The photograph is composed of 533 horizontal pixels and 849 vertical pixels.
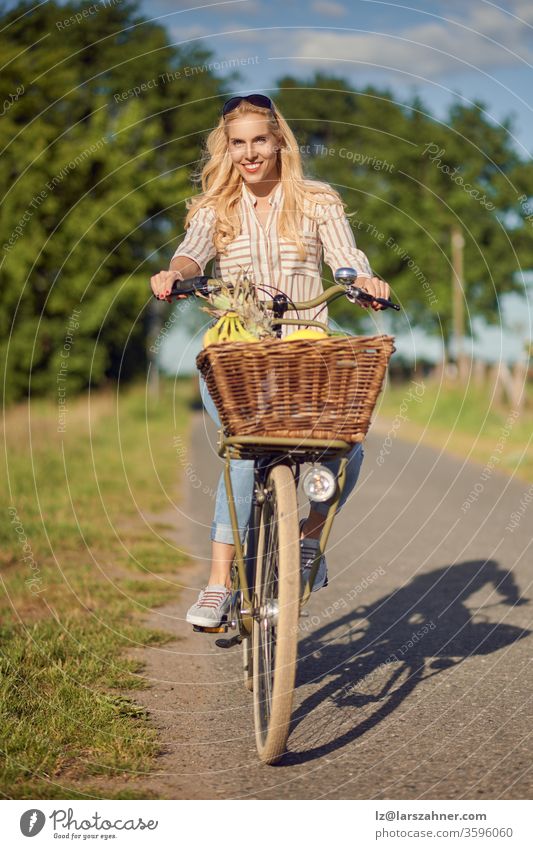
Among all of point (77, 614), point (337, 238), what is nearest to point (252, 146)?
point (337, 238)

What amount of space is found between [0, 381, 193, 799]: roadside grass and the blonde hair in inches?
37.5

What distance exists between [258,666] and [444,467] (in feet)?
33.4

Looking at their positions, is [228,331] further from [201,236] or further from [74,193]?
[74,193]

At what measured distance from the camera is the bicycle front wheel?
3.11 m

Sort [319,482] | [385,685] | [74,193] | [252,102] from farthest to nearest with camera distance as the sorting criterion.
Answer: [74,193]
[385,685]
[252,102]
[319,482]

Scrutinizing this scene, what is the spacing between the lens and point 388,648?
187 inches

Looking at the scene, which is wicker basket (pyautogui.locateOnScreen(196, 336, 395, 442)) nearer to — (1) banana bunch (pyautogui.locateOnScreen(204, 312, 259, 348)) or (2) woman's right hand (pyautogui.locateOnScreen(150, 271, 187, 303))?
(1) banana bunch (pyautogui.locateOnScreen(204, 312, 259, 348))

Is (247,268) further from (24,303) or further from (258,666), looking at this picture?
(24,303)

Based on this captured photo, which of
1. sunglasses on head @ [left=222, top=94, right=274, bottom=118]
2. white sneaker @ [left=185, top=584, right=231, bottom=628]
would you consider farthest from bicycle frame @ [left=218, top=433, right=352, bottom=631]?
sunglasses on head @ [left=222, top=94, right=274, bottom=118]

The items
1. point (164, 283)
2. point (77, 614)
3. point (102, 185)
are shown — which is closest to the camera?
point (164, 283)

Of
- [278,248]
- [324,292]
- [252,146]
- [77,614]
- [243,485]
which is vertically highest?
[252,146]

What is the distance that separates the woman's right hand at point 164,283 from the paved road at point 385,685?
1507 millimetres

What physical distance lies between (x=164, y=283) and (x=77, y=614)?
234cm

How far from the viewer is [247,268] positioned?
383 cm
